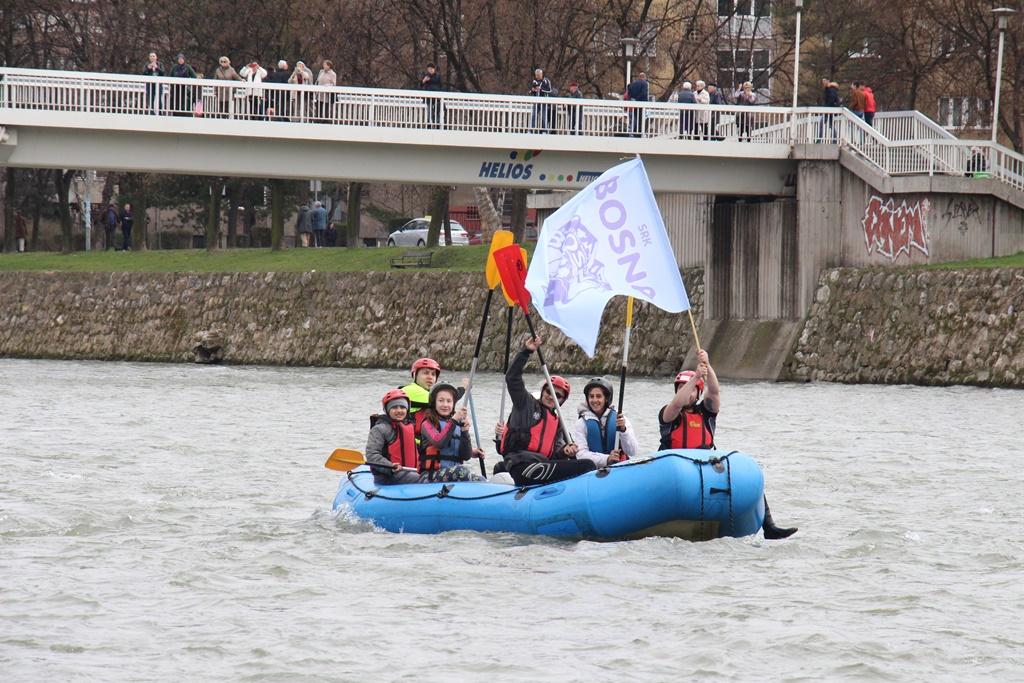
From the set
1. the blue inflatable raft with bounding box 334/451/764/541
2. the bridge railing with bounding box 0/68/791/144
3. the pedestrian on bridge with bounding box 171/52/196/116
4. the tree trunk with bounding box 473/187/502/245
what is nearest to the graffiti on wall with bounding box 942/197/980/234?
the bridge railing with bounding box 0/68/791/144

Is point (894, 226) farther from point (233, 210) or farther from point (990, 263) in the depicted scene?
point (233, 210)

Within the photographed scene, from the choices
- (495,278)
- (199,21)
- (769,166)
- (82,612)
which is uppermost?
(199,21)

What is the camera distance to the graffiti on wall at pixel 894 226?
126 ft

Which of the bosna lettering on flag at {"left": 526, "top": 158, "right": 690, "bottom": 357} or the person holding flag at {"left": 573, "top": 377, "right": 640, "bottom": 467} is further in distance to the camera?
the bosna lettering on flag at {"left": 526, "top": 158, "right": 690, "bottom": 357}

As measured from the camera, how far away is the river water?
1238 centimetres

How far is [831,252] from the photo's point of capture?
1574 inches

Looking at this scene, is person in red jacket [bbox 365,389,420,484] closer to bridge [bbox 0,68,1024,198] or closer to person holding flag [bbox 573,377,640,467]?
person holding flag [bbox 573,377,640,467]

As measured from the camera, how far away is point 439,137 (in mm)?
37000

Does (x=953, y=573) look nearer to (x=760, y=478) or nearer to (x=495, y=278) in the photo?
(x=760, y=478)

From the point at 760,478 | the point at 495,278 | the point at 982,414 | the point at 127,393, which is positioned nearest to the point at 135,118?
the point at 127,393

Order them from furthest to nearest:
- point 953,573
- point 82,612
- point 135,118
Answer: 1. point 135,118
2. point 953,573
3. point 82,612

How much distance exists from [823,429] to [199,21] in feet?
108

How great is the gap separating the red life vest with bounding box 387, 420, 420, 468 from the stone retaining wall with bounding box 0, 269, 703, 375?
25.1 meters

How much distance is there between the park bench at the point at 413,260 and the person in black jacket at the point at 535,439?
32.4 m
